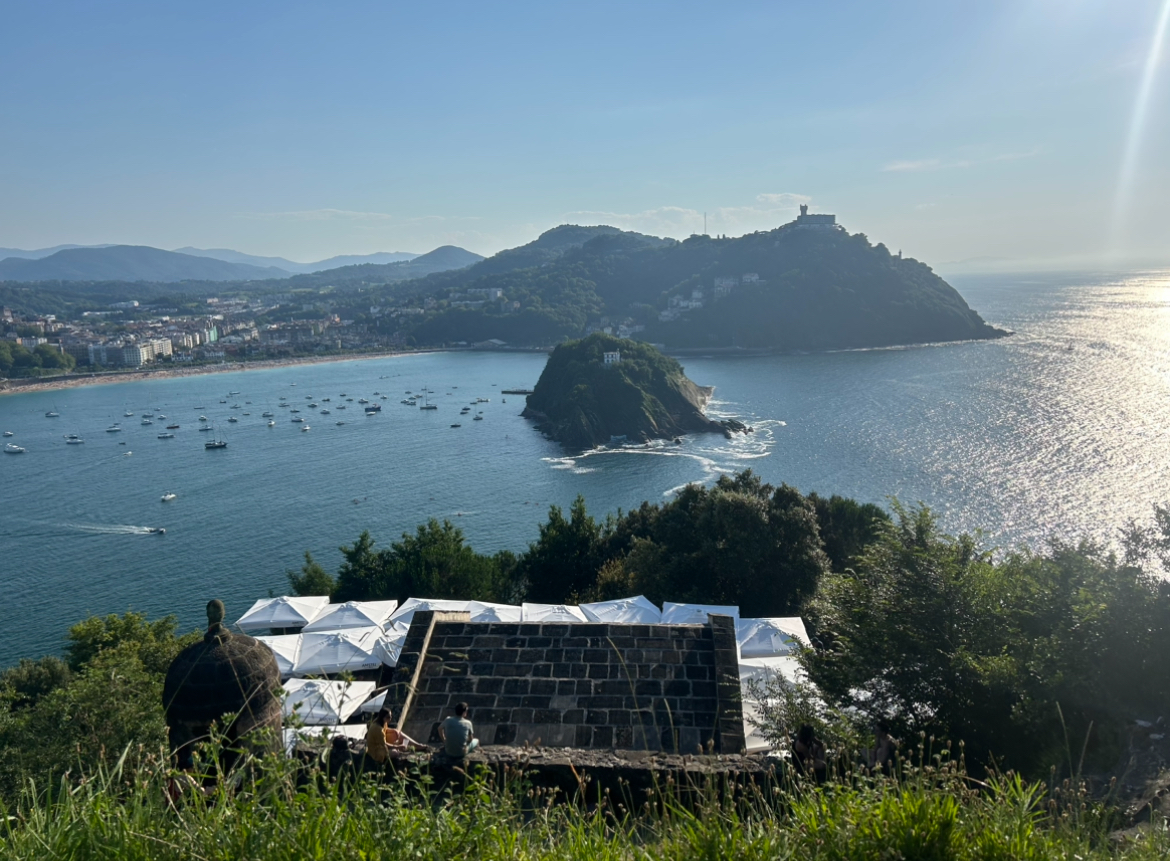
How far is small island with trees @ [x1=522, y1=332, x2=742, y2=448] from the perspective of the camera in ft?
180

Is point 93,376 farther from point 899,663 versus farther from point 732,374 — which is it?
point 899,663

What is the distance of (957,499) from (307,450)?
4009cm

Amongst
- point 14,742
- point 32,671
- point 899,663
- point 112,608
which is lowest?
point 112,608

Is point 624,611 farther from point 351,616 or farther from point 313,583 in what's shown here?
point 313,583

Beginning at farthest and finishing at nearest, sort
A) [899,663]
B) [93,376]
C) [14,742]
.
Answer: [93,376]
[14,742]
[899,663]

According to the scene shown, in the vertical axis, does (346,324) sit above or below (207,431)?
above

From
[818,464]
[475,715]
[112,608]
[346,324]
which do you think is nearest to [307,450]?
[112,608]

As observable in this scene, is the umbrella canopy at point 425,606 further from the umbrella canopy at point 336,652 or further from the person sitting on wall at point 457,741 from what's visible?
the person sitting on wall at point 457,741

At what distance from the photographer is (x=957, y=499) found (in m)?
35.8

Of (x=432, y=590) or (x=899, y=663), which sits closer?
(x=899, y=663)

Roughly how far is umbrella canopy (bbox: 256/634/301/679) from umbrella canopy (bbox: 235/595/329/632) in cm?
247

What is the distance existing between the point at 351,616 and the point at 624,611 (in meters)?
6.19

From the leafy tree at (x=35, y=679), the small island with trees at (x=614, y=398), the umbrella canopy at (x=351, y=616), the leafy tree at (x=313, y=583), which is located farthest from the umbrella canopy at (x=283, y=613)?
the small island with trees at (x=614, y=398)

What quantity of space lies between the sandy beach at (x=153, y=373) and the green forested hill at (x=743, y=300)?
15255mm
